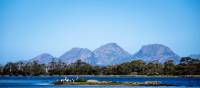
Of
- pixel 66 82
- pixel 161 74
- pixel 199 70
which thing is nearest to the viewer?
pixel 66 82

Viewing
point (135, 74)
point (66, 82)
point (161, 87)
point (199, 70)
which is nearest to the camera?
point (161, 87)

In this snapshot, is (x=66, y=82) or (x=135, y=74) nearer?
(x=66, y=82)

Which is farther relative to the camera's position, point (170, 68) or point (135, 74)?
point (135, 74)

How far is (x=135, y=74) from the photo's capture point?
654ft

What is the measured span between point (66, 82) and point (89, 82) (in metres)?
5.93

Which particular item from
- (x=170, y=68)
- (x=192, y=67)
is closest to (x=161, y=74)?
(x=170, y=68)

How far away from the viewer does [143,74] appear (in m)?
195

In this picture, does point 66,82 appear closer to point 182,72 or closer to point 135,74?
point 182,72

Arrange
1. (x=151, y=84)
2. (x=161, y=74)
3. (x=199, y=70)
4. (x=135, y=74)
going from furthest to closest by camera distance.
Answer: (x=135, y=74) < (x=161, y=74) < (x=199, y=70) < (x=151, y=84)

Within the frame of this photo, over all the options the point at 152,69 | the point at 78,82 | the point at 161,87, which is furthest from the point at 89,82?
the point at 152,69

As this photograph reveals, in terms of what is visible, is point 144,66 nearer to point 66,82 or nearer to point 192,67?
point 192,67

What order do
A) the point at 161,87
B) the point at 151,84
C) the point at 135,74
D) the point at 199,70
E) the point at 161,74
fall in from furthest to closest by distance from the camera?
the point at 135,74 → the point at 161,74 → the point at 199,70 → the point at 151,84 → the point at 161,87

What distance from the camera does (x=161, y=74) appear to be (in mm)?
186125

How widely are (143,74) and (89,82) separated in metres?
111
